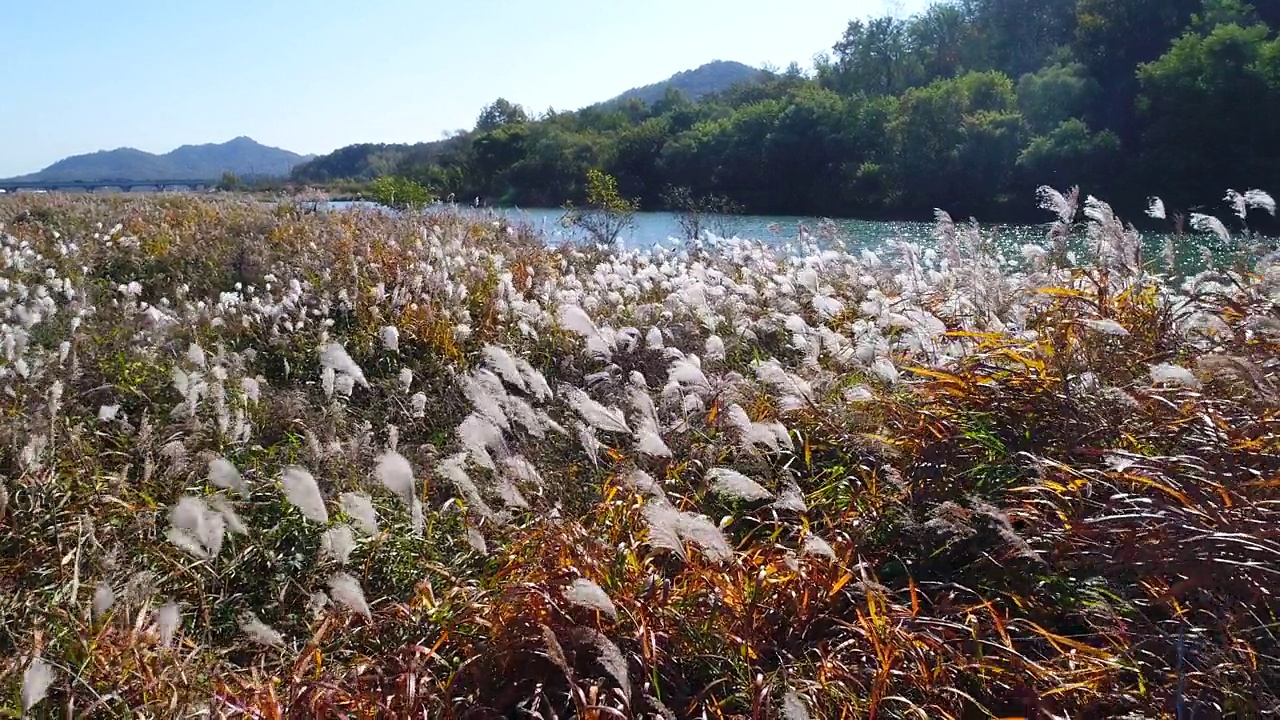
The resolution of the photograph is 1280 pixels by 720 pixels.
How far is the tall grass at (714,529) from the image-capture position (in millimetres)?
2205

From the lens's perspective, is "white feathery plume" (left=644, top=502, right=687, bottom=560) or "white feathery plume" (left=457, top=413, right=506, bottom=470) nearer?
"white feathery plume" (left=644, top=502, right=687, bottom=560)

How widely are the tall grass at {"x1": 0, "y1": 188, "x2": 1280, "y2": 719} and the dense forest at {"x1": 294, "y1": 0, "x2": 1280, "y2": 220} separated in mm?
16211

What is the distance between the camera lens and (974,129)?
32.1 metres

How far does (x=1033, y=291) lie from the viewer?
13.6 feet

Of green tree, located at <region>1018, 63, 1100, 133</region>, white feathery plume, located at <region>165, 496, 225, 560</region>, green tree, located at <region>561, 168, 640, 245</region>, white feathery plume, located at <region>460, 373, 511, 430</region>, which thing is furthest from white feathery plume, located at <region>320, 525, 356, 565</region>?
green tree, located at <region>1018, 63, 1100, 133</region>

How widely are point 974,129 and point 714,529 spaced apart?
33.6m

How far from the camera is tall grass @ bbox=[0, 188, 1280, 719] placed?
2.21 m

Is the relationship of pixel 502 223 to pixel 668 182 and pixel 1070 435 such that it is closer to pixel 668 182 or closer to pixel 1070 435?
pixel 1070 435

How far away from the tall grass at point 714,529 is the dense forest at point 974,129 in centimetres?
1621

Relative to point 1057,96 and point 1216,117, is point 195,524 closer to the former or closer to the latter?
point 1216,117

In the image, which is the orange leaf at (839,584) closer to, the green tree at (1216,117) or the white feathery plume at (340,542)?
the white feathery plume at (340,542)

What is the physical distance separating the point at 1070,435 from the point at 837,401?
0.92 metres

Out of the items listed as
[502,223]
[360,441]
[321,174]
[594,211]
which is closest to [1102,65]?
[594,211]

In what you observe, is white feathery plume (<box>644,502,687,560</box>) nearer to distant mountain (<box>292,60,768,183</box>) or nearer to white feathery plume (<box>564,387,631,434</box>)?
white feathery plume (<box>564,387,631,434</box>)
